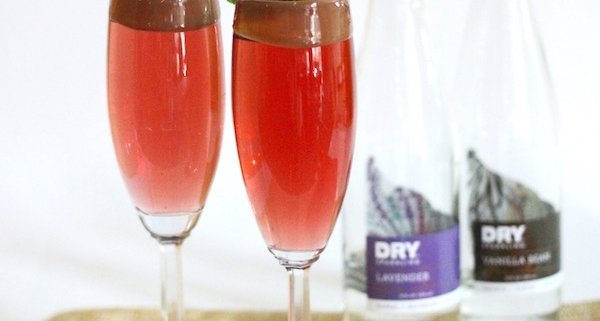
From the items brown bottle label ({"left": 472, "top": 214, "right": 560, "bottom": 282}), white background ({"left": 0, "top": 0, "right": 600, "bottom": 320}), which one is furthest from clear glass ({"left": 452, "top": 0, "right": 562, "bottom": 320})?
white background ({"left": 0, "top": 0, "right": 600, "bottom": 320})

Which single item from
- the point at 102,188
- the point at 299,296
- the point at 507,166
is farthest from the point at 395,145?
the point at 102,188

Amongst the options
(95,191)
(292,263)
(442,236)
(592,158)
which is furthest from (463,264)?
(95,191)

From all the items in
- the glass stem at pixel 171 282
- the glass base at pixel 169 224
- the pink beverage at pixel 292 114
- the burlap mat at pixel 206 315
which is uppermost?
the pink beverage at pixel 292 114

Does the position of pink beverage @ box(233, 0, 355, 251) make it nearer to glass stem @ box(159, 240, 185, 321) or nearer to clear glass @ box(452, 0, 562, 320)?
glass stem @ box(159, 240, 185, 321)

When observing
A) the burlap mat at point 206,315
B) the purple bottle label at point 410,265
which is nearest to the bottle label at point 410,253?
the purple bottle label at point 410,265

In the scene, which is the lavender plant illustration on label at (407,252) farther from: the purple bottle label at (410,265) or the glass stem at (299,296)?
the glass stem at (299,296)

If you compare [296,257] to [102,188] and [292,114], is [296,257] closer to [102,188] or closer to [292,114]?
[292,114]
